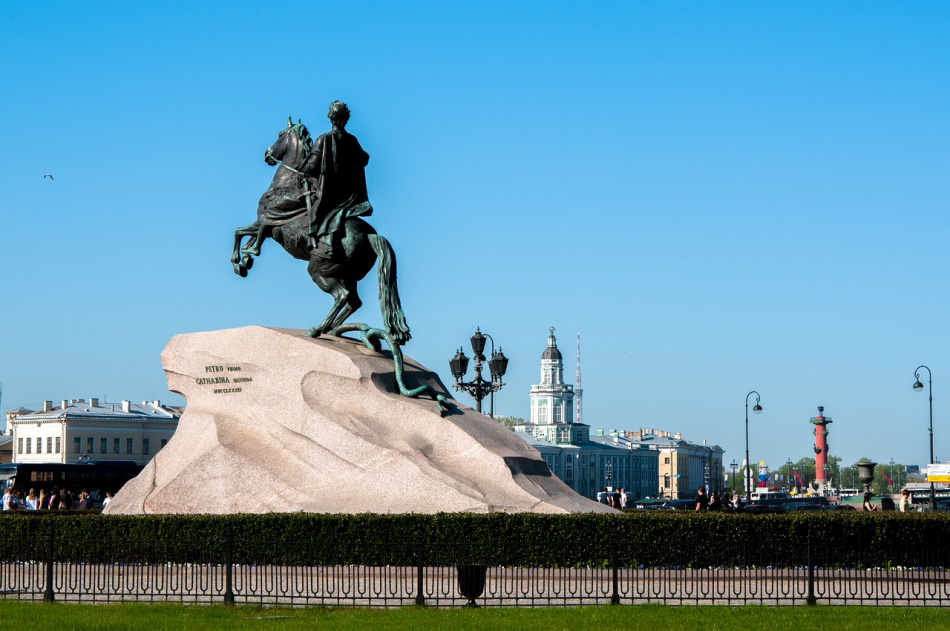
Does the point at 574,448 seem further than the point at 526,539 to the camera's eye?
Yes

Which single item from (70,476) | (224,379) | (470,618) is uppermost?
(224,379)

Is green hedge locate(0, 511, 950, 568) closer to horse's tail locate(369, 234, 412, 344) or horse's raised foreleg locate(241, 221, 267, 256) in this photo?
horse's tail locate(369, 234, 412, 344)

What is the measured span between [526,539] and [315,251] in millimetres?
6261

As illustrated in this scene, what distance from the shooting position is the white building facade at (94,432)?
8944 centimetres

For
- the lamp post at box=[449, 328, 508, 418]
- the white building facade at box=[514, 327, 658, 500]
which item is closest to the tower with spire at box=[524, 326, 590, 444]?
the white building facade at box=[514, 327, 658, 500]

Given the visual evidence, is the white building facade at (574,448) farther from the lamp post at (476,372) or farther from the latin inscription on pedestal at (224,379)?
the latin inscription on pedestal at (224,379)

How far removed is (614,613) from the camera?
13.1 metres

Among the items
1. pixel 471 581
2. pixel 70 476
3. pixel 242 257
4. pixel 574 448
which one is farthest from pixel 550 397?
pixel 471 581

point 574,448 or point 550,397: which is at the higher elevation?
point 550,397

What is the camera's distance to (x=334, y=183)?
65.9ft

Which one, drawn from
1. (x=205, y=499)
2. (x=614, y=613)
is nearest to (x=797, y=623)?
(x=614, y=613)

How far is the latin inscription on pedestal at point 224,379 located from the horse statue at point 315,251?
1332 millimetres

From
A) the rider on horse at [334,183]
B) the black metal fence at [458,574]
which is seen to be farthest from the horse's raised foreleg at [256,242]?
the black metal fence at [458,574]

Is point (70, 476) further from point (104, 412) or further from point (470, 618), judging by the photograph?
point (104, 412)
